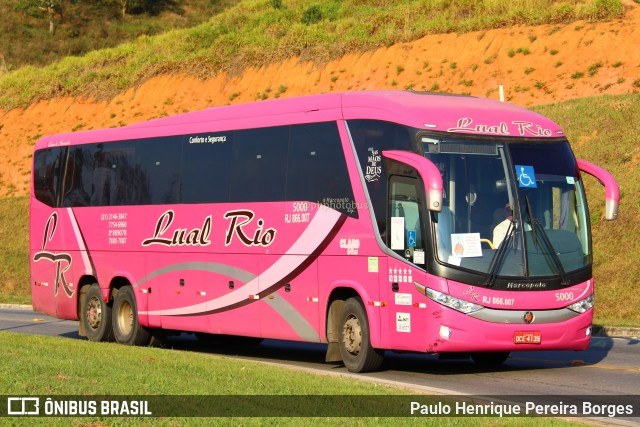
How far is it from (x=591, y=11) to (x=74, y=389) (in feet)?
125

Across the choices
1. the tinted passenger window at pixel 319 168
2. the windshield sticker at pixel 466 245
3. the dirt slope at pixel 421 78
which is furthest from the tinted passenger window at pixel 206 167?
the dirt slope at pixel 421 78

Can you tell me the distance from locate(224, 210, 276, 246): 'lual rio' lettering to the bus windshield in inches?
148

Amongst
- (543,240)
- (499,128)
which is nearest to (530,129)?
(499,128)

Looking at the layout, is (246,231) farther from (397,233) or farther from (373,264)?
(397,233)

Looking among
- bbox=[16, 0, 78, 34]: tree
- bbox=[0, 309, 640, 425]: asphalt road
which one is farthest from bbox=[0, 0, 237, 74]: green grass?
bbox=[0, 309, 640, 425]: asphalt road

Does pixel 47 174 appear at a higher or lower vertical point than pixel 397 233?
higher

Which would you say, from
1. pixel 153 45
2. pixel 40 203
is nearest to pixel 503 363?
pixel 40 203

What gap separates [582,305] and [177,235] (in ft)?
25.1

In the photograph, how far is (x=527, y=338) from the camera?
14875 mm

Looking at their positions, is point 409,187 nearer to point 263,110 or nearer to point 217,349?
point 263,110

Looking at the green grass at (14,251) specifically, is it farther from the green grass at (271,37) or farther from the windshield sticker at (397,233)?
the windshield sticker at (397,233)

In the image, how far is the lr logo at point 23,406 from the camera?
32.3 ft

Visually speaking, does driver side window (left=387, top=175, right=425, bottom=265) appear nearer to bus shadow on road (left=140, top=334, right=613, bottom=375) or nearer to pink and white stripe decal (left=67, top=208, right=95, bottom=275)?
bus shadow on road (left=140, top=334, right=613, bottom=375)

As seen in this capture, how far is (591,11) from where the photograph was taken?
149 feet
